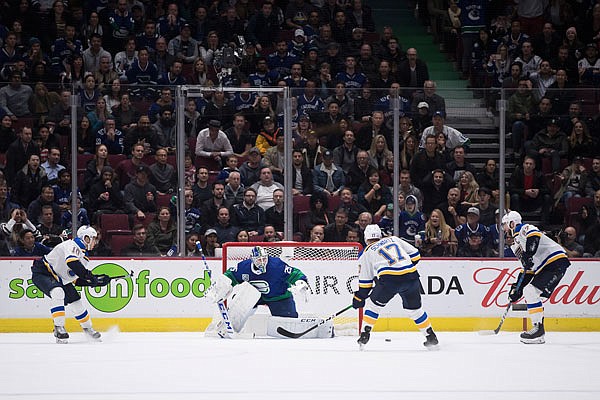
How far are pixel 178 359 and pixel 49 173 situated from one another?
326cm

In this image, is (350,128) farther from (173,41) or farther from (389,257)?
(173,41)

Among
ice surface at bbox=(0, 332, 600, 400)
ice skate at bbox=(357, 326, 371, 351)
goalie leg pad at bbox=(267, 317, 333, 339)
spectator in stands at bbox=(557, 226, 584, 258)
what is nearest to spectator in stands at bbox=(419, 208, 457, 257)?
ice surface at bbox=(0, 332, 600, 400)

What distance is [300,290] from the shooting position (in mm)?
11102

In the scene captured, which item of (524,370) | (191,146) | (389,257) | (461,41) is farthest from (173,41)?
(524,370)

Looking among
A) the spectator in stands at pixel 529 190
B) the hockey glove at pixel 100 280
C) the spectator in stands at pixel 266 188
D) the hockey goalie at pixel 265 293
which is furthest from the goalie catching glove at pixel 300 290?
the spectator in stands at pixel 529 190

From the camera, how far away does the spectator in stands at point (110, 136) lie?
11875 millimetres

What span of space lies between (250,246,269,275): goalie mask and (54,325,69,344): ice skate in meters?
1.93

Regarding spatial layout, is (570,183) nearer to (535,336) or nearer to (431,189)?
(431,189)

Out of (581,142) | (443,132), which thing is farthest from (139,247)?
(581,142)

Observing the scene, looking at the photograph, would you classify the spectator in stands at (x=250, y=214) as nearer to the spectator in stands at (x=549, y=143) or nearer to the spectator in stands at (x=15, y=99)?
the spectator in stands at (x=15, y=99)

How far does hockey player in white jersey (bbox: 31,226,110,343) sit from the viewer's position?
11.0m

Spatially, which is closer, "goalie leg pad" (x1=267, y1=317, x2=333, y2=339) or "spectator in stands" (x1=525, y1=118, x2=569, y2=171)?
"goalie leg pad" (x1=267, y1=317, x2=333, y2=339)

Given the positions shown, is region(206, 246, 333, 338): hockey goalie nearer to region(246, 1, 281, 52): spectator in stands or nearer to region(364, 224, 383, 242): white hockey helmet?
region(364, 224, 383, 242): white hockey helmet

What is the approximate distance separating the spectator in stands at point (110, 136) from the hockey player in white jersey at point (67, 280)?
1116 millimetres
